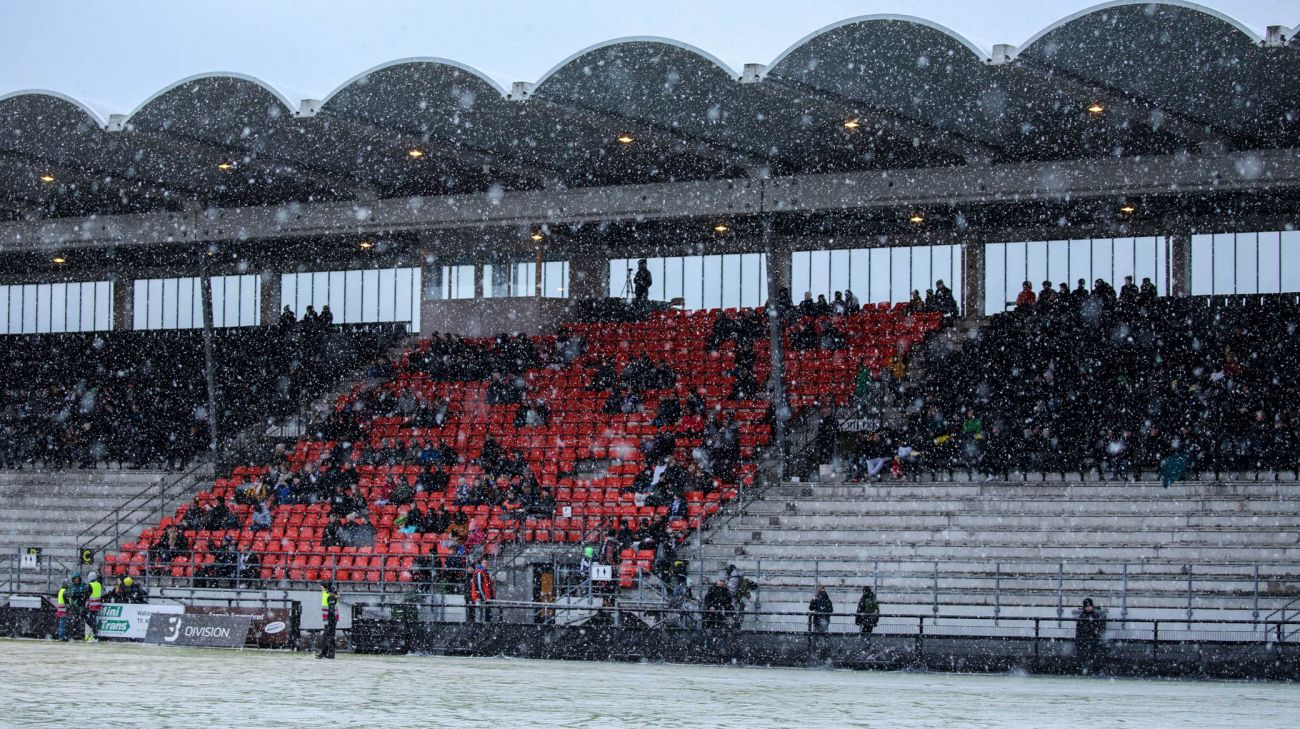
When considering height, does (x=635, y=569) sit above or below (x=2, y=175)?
below

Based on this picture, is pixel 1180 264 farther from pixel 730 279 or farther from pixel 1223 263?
pixel 730 279

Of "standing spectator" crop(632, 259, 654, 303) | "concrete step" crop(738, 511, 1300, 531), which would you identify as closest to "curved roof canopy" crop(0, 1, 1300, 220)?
"standing spectator" crop(632, 259, 654, 303)

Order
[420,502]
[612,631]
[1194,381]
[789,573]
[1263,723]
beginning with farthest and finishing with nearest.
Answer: [420,502] < [1194,381] < [789,573] < [612,631] < [1263,723]

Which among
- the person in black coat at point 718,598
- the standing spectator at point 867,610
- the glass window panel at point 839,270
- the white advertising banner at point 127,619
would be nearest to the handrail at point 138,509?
the white advertising banner at point 127,619

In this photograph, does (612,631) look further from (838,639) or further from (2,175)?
(2,175)

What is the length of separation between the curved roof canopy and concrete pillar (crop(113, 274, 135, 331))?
1073 cm

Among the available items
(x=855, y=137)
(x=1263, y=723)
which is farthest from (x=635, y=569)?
(x=1263, y=723)

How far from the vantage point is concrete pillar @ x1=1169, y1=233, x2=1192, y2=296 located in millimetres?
37312

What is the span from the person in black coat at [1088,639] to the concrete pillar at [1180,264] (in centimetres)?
1546

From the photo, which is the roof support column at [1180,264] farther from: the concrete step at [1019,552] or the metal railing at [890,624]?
the metal railing at [890,624]

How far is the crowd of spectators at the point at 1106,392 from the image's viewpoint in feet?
93.5

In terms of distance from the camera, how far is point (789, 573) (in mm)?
27891

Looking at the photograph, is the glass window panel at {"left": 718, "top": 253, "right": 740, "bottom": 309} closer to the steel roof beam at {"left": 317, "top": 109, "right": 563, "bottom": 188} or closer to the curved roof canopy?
the curved roof canopy

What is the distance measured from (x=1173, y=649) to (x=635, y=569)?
9090mm
